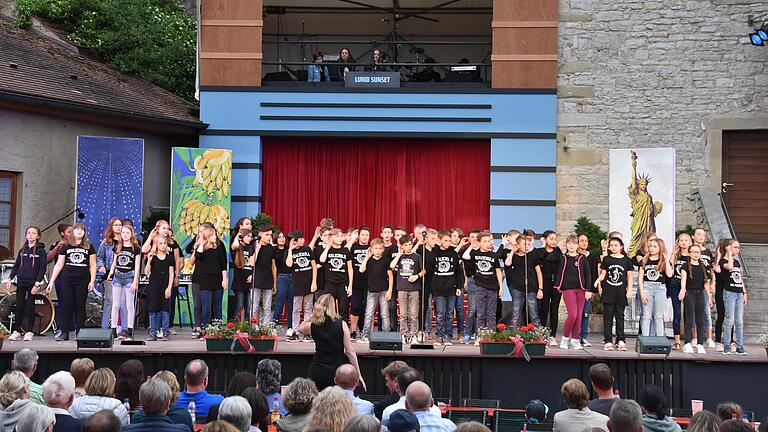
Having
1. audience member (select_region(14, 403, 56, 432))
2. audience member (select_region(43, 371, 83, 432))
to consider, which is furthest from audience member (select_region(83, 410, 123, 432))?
audience member (select_region(43, 371, 83, 432))

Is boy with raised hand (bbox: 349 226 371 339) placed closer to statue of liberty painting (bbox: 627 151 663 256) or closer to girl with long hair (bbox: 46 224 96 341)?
girl with long hair (bbox: 46 224 96 341)

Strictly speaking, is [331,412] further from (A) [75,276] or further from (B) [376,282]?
(A) [75,276]

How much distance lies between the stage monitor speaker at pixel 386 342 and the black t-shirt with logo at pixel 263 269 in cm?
321

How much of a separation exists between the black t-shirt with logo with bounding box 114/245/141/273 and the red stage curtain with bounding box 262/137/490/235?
17.8 ft

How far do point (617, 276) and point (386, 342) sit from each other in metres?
3.75

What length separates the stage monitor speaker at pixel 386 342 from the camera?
38.8 ft

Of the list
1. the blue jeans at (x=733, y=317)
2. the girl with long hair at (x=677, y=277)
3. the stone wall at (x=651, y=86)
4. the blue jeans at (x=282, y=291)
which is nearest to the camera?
the blue jeans at (x=733, y=317)

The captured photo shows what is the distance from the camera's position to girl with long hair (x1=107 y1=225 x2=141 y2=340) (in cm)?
1369

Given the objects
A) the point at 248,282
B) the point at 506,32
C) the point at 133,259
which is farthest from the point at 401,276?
the point at 506,32


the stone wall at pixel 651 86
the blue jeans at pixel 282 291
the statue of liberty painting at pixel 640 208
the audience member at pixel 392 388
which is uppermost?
the stone wall at pixel 651 86

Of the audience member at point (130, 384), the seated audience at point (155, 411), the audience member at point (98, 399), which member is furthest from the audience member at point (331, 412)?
the audience member at point (130, 384)

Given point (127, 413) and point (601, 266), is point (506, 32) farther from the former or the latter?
point (127, 413)

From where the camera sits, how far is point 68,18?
21.4 meters

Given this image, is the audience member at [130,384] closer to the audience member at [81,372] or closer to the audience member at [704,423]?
the audience member at [81,372]
